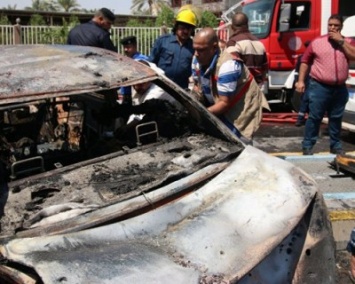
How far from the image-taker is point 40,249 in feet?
6.71

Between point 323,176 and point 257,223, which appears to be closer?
point 257,223

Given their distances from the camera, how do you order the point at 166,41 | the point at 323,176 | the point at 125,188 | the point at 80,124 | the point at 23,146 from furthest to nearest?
the point at 166,41 < the point at 323,176 < the point at 80,124 < the point at 23,146 < the point at 125,188

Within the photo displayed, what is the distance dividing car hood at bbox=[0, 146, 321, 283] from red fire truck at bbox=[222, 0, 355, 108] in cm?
696

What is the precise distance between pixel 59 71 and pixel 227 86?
136 cm

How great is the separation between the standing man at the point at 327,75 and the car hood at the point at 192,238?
2909 mm

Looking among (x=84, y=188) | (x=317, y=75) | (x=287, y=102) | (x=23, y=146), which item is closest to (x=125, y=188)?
(x=84, y=188)

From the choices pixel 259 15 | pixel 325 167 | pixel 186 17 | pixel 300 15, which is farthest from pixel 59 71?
pixel 300 15

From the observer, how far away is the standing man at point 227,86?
3750 millimetres

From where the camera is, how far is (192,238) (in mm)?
2211

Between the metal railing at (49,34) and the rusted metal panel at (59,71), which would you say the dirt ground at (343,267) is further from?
the metal railing at (49,34)

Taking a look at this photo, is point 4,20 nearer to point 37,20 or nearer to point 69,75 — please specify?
point 37,20

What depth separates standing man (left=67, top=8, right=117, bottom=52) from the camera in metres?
5.73

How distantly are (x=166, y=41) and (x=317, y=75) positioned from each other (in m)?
1.66

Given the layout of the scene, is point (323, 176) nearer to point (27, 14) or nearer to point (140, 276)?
point (140, 276)
